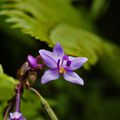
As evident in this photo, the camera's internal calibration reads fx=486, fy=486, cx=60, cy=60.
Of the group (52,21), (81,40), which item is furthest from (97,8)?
(81,40)

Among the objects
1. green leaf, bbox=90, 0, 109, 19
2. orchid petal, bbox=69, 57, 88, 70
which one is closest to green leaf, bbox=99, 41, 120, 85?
green leaf, bbox=90, 0, 109, 19

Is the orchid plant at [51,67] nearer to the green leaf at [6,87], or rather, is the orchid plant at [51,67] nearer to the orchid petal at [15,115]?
the orchid petal at [15,115]

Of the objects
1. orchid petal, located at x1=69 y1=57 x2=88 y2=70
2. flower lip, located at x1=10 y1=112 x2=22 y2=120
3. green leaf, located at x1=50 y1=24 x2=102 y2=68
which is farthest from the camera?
green leaf, located at x1=50 y1=24 x2=102 y2=68

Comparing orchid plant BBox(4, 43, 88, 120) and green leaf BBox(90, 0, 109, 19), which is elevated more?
orchid plant BBox(4, 43, 88, 120)

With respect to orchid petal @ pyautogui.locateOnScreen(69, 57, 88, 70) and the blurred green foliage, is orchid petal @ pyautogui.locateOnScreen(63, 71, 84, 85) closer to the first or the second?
orchid petal @ pyautogui.locateOnScreen(69, 57, 88, 70)

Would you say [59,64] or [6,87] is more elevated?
[59,64]

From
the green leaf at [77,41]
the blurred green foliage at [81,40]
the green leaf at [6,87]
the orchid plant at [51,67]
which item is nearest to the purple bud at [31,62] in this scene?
the orchid plant at [51,67]

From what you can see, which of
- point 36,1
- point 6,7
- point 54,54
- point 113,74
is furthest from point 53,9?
point 54,54

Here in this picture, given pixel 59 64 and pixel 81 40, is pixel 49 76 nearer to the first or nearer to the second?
pixel 59 64
